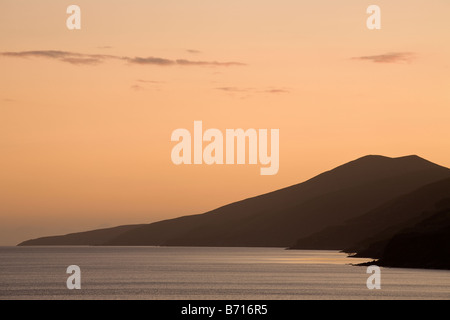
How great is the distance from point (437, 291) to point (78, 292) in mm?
57322

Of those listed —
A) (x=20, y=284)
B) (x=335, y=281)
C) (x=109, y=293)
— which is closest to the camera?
(x=109, y=293)

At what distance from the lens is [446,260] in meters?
199

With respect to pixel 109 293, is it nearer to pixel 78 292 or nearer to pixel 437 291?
pixel 78 292

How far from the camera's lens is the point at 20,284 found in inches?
6043

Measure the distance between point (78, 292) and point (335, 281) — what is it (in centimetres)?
5882

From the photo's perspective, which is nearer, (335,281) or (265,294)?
(265,294)

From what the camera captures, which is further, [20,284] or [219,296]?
[20,284]
